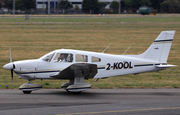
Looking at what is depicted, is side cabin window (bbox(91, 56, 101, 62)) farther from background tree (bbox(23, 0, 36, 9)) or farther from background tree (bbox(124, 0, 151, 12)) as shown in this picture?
background tree (bbox(124, 0, 151, 12))

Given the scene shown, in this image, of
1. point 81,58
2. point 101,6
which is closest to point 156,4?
point 101,6

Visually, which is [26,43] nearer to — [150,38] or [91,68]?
[150,38]

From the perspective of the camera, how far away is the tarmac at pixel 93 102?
9695mm

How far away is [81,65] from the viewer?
1177 cm

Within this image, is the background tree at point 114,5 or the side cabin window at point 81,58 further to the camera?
the background tree at point 114,5

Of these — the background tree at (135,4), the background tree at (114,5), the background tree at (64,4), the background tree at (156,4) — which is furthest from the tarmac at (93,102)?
the background tree at (156,4)

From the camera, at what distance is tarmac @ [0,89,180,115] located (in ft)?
31.8

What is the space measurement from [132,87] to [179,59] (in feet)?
35.0

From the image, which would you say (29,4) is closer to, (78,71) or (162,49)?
(162,49)

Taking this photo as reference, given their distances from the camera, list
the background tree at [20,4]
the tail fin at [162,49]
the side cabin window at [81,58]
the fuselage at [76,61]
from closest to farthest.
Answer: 1. the fuselage at [76,61]
2. the side cabin window at [81,58]
3. the tail fin at [162,49]
4. the background tree at [20,4]

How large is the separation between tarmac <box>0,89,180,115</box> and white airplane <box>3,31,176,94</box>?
0.62 metres

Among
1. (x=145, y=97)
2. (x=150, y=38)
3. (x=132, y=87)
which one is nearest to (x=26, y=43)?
(x=150, y=38)

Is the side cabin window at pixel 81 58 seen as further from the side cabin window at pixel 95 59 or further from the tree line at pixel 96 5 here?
the tree line at pixel 96 5

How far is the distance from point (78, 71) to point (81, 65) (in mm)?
453
